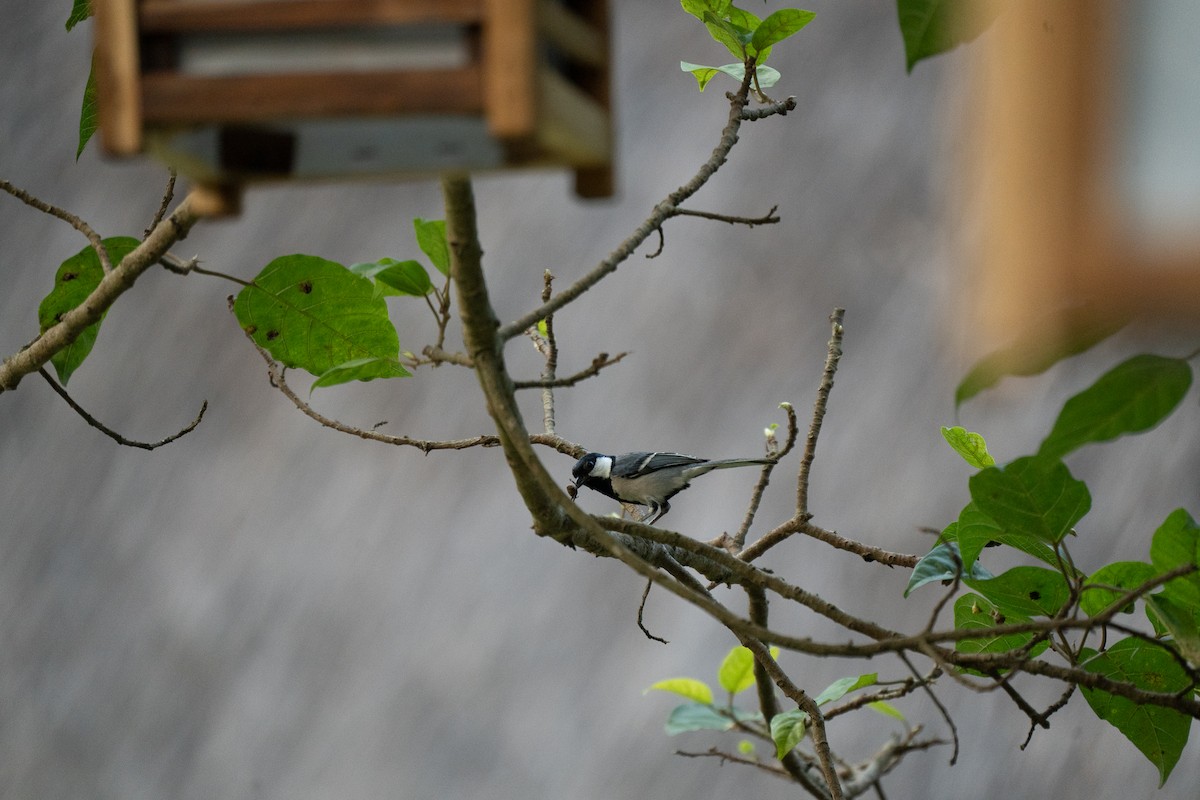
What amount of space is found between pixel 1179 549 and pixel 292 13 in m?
0.62

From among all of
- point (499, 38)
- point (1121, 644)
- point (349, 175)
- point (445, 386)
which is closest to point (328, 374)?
point (349, 175)

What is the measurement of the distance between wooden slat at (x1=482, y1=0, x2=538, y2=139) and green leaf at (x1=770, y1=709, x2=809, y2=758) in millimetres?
588

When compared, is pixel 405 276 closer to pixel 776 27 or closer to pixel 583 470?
pixel 776 27

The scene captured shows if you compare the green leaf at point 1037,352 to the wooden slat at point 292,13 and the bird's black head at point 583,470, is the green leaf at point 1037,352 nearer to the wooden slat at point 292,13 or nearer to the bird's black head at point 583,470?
the wooden slat at point 292,13

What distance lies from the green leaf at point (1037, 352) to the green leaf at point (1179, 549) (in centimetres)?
18

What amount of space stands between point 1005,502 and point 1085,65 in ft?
3.17

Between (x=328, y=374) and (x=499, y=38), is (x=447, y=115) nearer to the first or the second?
(x=499, y=38)

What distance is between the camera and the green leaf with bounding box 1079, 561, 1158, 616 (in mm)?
821

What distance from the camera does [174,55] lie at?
1.78 feet

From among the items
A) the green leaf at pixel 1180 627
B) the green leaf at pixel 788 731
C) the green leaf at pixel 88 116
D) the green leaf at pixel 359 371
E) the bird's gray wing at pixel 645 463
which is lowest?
the bird's gray wing at pixel 645 463

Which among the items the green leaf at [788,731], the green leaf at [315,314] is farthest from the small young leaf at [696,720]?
the green leaf at [315,314]

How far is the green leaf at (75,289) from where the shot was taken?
90cm

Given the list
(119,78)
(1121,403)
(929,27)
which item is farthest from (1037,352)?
(119,78)

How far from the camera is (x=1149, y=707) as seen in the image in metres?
0.81
